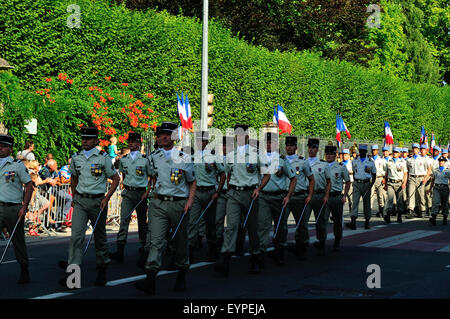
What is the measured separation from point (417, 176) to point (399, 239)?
6497mm

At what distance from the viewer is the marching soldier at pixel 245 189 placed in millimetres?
10227

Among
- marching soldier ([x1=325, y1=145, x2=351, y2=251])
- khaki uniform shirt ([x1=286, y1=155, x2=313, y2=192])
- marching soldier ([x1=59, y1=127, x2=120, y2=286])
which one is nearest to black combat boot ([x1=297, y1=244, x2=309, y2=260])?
khaki uniform shirt ([x1=286, y1=155, x2=313, y2=192])

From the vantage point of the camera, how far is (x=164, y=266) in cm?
1073

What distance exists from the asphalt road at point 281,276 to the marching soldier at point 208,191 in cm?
50

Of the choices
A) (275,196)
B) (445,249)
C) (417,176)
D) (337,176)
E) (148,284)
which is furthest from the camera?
(417,176)

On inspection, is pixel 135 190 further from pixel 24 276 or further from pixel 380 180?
pixel 380 180

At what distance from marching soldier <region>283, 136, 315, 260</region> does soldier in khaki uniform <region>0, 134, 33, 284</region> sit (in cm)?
438

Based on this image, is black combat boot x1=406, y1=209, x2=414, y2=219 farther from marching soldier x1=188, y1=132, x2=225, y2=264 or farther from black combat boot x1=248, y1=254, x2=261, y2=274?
black combat boot x1=248, y1=254, x2=261, y2=274

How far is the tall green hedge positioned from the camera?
20.1m

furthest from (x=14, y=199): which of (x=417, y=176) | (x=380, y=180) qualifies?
(x=417, y=176)

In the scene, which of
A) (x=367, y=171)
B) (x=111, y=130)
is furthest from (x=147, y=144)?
(x=367, y=171)

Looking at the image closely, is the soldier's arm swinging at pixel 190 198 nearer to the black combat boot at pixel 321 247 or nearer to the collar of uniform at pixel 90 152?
the collar of uniform at pixel 90 152

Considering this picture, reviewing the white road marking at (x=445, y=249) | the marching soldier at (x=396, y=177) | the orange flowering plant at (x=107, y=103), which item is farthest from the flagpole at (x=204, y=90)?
the white road marking at (x=445, y=249)

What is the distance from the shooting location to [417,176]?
21094mm
